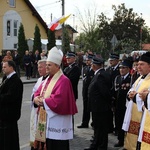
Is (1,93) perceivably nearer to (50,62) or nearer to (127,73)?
(50,62)

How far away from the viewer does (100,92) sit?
6.87 m

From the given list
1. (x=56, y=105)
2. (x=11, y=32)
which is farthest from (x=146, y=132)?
(x=11, y=32)

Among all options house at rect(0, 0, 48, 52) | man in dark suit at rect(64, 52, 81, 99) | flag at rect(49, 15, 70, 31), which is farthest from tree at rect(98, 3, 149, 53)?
man in dark suit at rect(64, 52, 81, 99)

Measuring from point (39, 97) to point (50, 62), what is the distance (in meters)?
0.54

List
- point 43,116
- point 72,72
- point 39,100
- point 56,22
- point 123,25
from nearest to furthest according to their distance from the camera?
point 39,100 → point 43,116 → point 72,72 → point 56,22 → point 123,25

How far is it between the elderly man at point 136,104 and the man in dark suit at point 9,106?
186 centimetres

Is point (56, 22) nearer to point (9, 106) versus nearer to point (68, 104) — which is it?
point (9, 106)

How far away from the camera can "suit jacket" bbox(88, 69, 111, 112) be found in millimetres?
6852

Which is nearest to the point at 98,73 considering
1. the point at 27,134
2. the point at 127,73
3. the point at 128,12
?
the point at 127,73

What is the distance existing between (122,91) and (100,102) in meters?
0.94

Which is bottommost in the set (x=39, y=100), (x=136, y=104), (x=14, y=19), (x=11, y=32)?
(x=136, y=104)

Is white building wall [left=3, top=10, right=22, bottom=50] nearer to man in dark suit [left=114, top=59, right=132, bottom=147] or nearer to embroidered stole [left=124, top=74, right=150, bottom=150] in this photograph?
man in dark suit [left=114, top=59, right=132, bottom=147]

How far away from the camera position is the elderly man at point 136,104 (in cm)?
541

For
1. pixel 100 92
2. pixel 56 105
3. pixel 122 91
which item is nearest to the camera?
pixel 56 105
